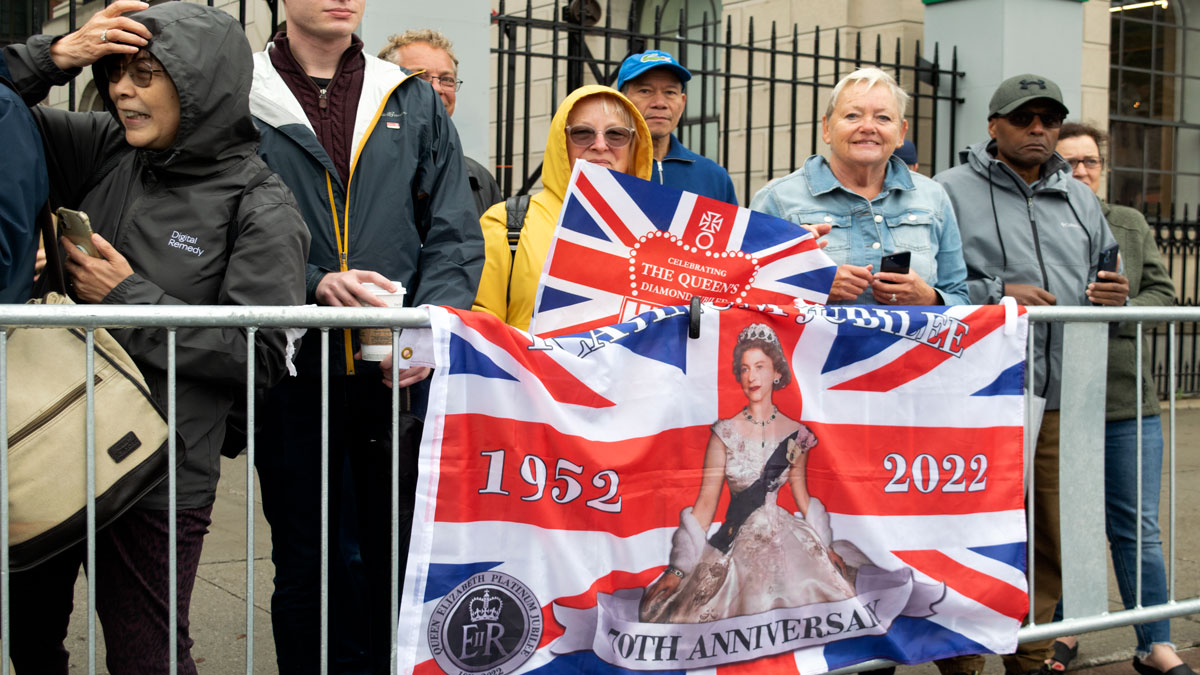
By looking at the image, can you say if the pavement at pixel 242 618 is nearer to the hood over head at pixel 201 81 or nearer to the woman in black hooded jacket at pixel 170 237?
the woman in black hooded jacket at pixel 170 237

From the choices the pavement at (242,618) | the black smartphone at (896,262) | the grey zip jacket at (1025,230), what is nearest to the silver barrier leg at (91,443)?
the pavement at (242,618)

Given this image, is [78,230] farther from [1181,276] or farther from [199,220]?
[1181,276]

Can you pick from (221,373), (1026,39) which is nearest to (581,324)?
(221,373)

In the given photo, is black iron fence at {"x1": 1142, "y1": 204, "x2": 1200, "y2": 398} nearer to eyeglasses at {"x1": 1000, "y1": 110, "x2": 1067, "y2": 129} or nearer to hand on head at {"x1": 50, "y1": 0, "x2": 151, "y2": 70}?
eyeglasses at {"x1": 1000, "y1": 110, "x2": 1067, "y2": 129}

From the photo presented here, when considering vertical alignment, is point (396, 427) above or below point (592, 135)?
below

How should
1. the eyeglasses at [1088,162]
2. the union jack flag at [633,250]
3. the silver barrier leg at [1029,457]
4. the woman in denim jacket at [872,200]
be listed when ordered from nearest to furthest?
1. the union jack flag at [633,250]
2. the silver barrier leg at [1029,457]
3. the woman in denim jacket at [872,200]
4. the eyeglasses at [1088,162]

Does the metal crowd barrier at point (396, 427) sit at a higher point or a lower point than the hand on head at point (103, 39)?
lower

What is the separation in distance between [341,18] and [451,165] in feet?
1.77

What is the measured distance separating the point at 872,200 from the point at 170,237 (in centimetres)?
240

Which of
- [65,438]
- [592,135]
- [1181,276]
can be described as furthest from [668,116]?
[1181,276]

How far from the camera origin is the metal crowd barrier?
2.52 meters

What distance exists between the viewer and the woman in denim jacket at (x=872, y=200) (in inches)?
162

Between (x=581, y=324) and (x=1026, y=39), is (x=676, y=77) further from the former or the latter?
(x=1026, y=39)

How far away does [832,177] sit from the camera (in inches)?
164
